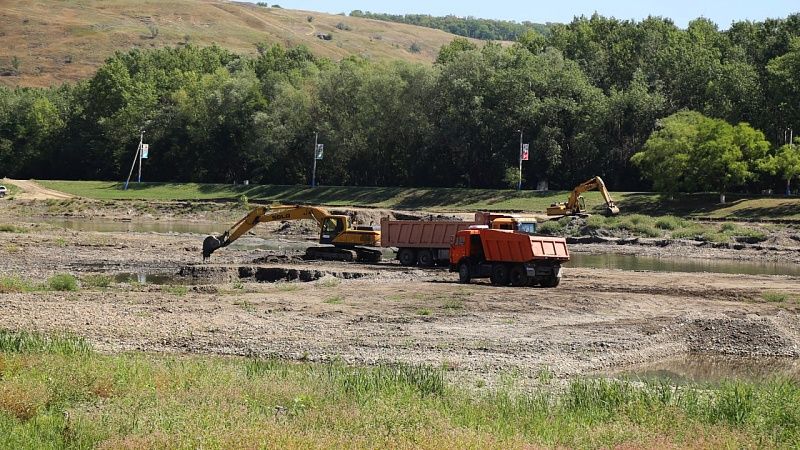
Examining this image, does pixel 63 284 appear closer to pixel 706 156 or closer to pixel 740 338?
pixel 740 338

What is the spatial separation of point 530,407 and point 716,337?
12599mm

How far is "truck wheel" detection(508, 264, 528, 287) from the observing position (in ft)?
136

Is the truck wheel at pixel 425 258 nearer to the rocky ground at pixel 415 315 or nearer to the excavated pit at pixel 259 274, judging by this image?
Result: the rocky ground at pixel 415 315

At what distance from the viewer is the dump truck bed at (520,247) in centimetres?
4091

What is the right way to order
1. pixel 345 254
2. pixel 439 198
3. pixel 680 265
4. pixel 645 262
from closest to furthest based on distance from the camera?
pixel 345 254 → pixel 680 265 → pixel 645 262 → pixel 439 198

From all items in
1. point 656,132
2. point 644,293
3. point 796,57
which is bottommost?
point 644,293

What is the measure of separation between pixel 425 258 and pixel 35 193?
69.6m

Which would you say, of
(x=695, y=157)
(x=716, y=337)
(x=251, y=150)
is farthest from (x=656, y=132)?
(x=716, y=337)

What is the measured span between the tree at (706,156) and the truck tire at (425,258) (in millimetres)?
37365

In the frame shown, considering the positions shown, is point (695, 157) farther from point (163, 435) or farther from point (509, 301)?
point (163, 435)

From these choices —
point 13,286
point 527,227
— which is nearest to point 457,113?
point 527,227

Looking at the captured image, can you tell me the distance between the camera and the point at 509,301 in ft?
118

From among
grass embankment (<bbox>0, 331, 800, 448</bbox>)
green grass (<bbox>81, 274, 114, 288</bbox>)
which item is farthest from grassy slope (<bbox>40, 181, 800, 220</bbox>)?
grass embankment (<bbox>0, 331, 800, 448</bbox>)

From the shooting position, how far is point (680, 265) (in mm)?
56938
